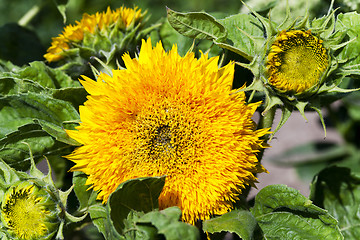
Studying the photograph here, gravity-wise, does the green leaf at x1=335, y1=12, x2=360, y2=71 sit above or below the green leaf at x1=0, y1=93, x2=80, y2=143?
above

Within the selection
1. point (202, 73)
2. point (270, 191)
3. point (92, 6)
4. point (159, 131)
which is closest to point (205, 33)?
point (202, 73)

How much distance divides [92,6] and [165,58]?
2522 mm

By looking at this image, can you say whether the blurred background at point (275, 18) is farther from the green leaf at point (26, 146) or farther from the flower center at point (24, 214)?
the flower center at point (24, 214)

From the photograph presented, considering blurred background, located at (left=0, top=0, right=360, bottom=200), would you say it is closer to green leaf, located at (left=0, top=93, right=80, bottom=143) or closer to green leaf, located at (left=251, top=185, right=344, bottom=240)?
green leaf, located at (left=251, top=185, right=344, bottom=240)

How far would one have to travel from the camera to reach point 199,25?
3.75ft

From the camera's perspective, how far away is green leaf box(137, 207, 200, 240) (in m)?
0.87

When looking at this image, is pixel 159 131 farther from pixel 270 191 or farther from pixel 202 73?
pixel 270 191

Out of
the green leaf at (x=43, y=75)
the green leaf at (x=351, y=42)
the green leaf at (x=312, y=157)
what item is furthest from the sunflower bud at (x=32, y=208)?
the green leaf at (x=312, y=157)

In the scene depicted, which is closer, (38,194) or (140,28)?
(38,194)

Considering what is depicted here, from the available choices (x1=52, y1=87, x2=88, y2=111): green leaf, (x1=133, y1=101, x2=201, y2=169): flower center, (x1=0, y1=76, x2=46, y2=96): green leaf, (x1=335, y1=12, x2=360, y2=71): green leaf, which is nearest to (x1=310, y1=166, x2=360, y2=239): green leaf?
(x1=335, y1=12, x2=360, y2=71): green leaf

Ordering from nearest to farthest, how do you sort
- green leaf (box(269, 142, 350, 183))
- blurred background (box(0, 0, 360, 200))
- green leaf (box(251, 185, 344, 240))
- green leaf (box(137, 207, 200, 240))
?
green leaf (box(137, 207, 200, 240))
green leaf (box(251, 185, 344, 240))
blurred background (box(0, 0, 360, 200))
green leaf (box(269, 142, 350, 183))

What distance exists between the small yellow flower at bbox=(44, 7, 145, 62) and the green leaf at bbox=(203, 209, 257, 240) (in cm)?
64

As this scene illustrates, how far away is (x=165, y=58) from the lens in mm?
1048

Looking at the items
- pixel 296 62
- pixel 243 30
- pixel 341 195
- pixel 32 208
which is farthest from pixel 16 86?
pixel 341 195
